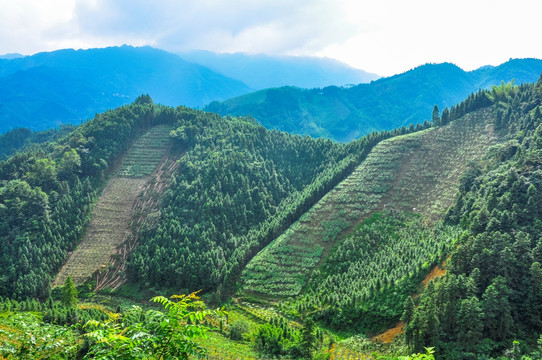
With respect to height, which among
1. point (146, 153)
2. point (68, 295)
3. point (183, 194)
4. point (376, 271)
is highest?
point (146, 153)

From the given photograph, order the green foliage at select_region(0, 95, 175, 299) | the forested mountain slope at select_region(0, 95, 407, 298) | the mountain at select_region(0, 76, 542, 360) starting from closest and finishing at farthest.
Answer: the mountain at select_region(0, 76, 542, 360), the green foliage at select_region(0, 95, 175, 299), the forested mountain slope at select_region(0, 95, 407, 298)

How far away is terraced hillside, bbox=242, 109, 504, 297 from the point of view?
62938mm

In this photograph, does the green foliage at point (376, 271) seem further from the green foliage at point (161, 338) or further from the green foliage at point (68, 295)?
the green foliage at point (161, 338)

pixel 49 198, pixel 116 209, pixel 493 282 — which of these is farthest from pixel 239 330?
pixel 49 198

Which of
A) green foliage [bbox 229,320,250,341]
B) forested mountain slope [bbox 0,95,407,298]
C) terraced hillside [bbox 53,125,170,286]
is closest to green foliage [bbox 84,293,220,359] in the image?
green foliage [bbox 229,320,250,341]

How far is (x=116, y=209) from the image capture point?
82812 millimetres

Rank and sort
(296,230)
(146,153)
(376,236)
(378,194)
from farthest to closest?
(146,153)
(378,194)
(296,230)
(376,236)

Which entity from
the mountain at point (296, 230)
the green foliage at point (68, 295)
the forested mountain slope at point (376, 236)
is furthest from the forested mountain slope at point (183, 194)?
the green foliage at point (68, 295)

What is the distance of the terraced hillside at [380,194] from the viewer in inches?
2478

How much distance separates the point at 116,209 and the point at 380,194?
188ft

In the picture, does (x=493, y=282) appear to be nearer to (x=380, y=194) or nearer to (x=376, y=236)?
(x=376, y=236)

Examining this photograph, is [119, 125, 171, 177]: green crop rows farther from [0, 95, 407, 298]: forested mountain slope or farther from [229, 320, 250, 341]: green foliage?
[229, 320, 250, 341]: green foliage

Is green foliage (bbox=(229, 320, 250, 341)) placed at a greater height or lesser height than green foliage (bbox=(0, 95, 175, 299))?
lesser

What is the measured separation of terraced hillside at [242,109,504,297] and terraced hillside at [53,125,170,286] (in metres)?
30.4
